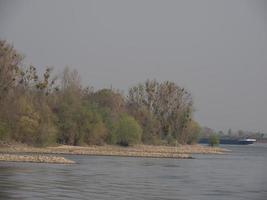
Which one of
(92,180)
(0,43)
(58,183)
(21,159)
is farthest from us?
(0,43)

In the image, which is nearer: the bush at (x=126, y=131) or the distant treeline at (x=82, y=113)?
the distant treeline at (x=82, y=113)

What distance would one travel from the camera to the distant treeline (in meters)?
85.2

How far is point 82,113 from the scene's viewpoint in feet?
337

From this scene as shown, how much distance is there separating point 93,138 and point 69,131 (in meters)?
5.77

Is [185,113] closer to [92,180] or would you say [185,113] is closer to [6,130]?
[6,130]

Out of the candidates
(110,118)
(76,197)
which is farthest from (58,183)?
(110,118)

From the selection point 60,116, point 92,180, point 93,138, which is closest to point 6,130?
point 60,116

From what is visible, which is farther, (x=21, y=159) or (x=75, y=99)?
(x=75, y=99)

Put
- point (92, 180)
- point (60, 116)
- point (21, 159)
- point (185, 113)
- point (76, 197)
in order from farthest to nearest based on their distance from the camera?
point (185, 113)
point (60, 116)
point (21, 159)
point (92, 180)
point (76, 197)

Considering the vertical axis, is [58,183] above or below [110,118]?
below

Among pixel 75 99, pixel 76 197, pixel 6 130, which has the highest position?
pixel 75 99

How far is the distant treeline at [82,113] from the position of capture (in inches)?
3354

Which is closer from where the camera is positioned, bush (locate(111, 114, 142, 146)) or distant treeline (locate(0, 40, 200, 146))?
distant treeline (locate(0, 40, 200, 146))

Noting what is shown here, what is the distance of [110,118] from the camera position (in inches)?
4550
